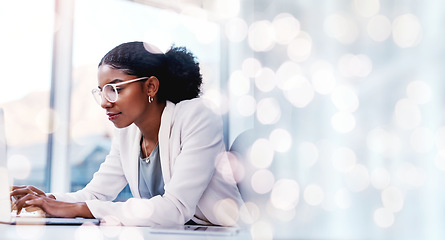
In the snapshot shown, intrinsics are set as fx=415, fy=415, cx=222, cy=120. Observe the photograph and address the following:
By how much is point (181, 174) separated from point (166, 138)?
128 millimetres

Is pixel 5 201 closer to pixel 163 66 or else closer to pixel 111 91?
pixel 111 91

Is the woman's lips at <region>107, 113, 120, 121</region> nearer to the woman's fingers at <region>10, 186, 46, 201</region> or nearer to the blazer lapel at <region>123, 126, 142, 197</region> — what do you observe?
the blazer lapel at <region>123, 126, 142, 197</region>

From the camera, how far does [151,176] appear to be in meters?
1.09

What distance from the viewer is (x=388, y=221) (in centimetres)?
119

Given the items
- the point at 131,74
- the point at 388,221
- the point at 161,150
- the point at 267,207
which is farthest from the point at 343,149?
the point at 131,74

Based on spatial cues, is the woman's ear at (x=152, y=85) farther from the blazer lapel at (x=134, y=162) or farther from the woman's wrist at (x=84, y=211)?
the woman's wrist at (x=84, y=211)

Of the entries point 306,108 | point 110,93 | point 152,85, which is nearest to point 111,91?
point 110,93

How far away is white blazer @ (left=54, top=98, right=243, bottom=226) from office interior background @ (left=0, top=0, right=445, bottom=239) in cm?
10

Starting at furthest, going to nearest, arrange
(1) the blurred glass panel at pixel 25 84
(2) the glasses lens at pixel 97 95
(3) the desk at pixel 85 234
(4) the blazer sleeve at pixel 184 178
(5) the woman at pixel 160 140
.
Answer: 1. (1) the blurred glass panel at pixel 25 84
2. (2) the glasses lens at pixel 97 95
3. (5) the woman at pixel 160 140
4. (4) the blazer sleeve at pixel 184 178
5. (3) the desk at pixel 85 234

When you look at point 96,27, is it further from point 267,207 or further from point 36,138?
point 267,207

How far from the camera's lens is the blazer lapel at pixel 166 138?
1.05 meters

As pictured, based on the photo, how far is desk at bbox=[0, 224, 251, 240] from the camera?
0.69 metres

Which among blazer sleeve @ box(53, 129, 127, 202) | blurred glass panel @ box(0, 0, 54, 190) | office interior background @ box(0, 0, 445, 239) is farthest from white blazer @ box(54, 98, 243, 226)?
blurred glass panel @ box(0, 0, 54, 190)

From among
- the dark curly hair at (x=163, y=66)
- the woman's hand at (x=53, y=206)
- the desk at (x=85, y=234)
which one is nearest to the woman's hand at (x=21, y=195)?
the woman's hand at (x=53, y=206)
